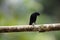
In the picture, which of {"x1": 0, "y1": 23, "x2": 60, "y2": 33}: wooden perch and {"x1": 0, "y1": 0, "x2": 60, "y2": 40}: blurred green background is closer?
{"x1": 0, "y1": 23, "x2": 60, "y2": 33}: wooden perch

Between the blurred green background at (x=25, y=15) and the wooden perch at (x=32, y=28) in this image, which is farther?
the blurred green background at (x=25, y=15)

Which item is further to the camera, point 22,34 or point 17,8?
point 17,8

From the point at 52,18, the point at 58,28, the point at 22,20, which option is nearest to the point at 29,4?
the point at 22,20

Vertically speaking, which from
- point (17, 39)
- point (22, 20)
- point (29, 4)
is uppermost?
point (29, 4)

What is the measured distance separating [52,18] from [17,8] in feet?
2.49

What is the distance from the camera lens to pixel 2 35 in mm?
3736

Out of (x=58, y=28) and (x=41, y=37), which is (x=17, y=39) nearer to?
(x=41, y=37)

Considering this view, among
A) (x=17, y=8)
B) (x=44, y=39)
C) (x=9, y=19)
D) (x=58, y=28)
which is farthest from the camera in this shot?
(x=17, y=8)

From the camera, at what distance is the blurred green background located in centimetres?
369

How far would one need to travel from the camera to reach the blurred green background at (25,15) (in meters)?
3.69

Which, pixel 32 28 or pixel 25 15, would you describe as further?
pixel 25 15

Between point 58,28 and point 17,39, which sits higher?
point 58,28

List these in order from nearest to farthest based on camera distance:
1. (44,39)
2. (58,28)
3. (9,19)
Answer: (58,28), (44,39), (9,19)

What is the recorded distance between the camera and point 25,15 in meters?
4.22
